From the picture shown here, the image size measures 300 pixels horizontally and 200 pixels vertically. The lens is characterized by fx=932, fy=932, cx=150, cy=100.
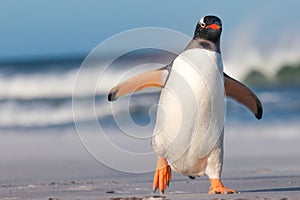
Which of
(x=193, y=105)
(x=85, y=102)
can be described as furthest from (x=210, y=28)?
(x=85, y=102)

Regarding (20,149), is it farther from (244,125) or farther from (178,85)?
(178,85)

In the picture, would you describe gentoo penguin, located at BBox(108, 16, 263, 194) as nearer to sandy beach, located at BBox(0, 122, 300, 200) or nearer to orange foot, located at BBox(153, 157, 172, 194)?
orange foot, located at BBox(153, 157, 172, 194)

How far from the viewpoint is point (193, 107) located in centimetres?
636

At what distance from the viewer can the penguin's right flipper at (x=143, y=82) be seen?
6590mm

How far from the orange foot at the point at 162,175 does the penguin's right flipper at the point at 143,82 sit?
1.75 ft

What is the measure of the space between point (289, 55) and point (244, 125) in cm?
1420

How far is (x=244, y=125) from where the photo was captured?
14578 mm

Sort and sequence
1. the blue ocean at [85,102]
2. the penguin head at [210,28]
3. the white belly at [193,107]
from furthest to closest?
the blue ocean at [85,102], the penguin head at [210,28], the white belly at [193,107]

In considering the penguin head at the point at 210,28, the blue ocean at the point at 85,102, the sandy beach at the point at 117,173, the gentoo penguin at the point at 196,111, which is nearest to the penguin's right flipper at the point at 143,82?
the gentoo penguin at the point at 196,111

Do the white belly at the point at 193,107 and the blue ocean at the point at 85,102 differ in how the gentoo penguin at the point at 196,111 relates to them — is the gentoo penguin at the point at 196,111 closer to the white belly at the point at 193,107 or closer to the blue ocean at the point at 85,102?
the white belly at the point at 193,107

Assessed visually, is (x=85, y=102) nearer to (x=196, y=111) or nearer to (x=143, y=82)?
(x=143, y=82)

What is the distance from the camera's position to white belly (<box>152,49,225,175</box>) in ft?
20.8

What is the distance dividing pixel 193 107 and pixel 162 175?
0.55 m

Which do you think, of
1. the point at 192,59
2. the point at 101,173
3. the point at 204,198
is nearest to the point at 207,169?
the point at 204,198
